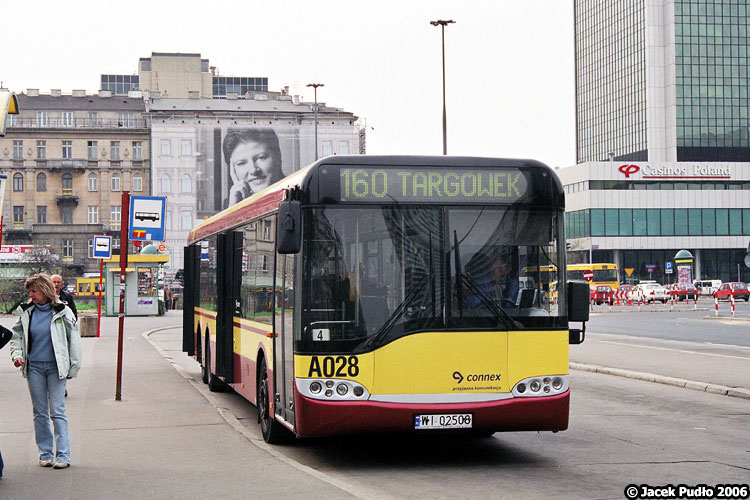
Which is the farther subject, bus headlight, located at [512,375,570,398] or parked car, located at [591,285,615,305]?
parked car, located at [591,285,615,305]

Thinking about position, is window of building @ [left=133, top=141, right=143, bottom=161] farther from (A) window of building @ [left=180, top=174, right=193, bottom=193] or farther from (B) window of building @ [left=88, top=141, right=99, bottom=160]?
(A) window of building @ [left=180, top=174, right=193, bottom=193]

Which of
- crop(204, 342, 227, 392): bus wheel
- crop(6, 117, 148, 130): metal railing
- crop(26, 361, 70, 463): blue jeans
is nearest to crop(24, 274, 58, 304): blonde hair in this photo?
crop(26, 361, 70, 463): blue jeans

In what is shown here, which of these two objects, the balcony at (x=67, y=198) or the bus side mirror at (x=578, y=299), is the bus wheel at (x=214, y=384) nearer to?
the bus side mirror at (x=578, y=299)

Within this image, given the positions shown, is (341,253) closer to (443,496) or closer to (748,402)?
(443,496)

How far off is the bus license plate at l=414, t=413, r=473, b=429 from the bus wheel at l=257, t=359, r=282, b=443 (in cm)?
187

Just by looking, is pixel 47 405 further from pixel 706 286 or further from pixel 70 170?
pixel 70 170

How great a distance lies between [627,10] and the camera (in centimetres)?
13275

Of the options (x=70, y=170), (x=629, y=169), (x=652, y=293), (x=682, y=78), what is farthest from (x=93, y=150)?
(x=682, y=78)

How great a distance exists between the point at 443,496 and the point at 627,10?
13163 cm

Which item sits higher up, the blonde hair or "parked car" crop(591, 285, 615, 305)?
the blonde hair

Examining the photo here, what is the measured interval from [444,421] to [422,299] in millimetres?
1068

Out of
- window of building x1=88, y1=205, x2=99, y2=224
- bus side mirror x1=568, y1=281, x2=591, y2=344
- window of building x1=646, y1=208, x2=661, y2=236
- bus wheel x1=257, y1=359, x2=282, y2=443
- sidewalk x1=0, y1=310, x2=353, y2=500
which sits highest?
window of building x1=88, y1=205, x2=99, y2=224

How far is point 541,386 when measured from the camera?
9766 mm

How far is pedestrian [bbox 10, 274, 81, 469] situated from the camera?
905 cm
